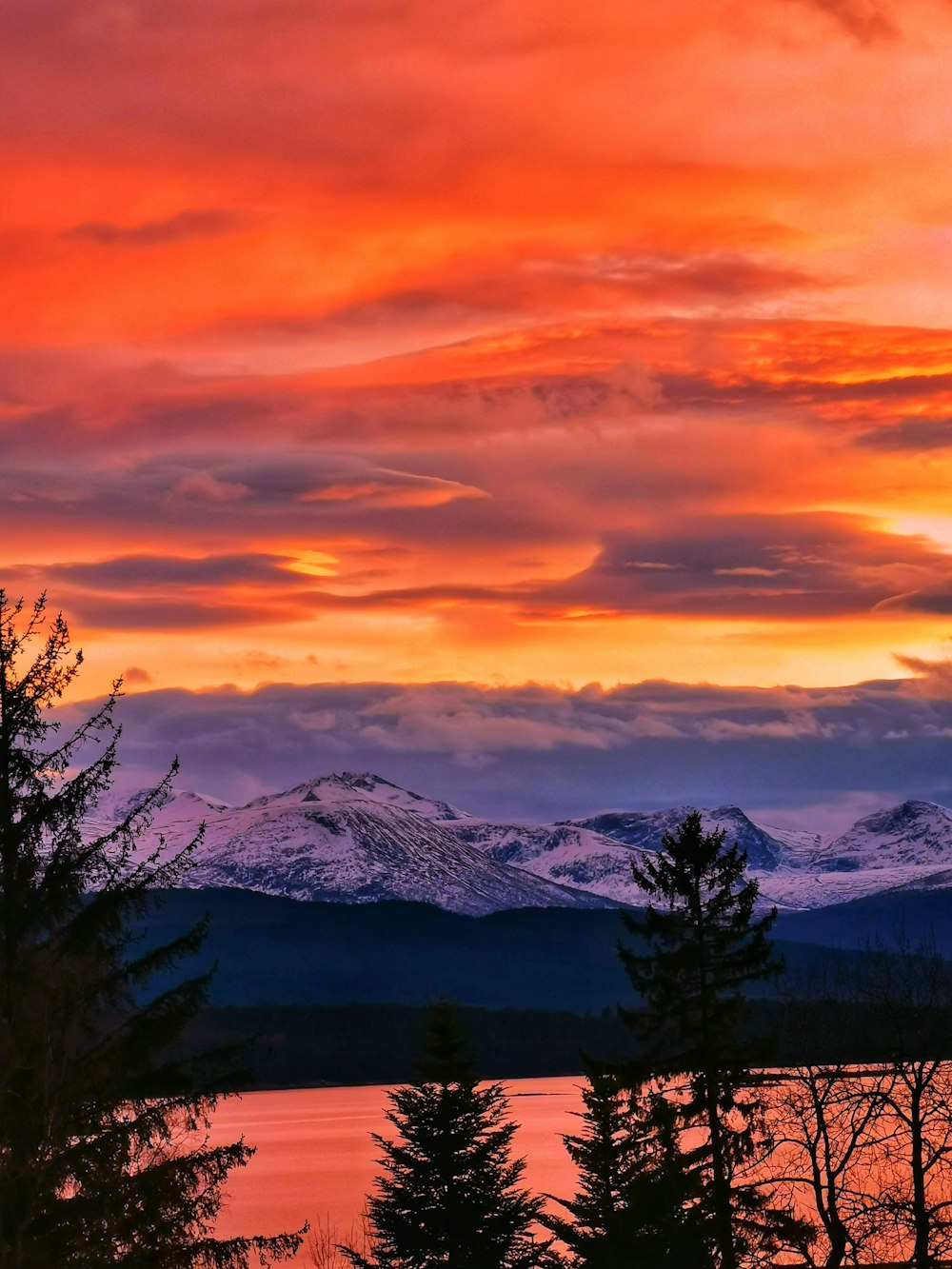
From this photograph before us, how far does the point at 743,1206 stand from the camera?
41.2m

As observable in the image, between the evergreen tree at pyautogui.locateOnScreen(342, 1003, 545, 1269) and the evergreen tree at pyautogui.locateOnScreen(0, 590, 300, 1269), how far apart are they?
16.5 metres

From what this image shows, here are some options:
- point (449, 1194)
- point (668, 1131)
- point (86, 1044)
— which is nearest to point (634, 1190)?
point (668, 1131)

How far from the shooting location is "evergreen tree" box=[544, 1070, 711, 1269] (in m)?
39.0

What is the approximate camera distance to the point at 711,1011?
137 feet

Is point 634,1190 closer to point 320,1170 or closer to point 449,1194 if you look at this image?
point 449,1194

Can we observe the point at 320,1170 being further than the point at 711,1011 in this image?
Yes

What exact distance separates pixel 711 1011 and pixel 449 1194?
28.8 ft

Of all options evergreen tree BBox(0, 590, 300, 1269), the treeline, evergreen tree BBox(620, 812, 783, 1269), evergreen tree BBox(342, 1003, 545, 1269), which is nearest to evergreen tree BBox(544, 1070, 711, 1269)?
the treeline

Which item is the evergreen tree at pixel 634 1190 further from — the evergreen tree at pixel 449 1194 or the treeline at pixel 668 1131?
the evergreen tree at pixel 449 1194

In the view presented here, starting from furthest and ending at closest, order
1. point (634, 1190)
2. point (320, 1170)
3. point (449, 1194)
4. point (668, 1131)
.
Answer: point (320, 1170) < point (449, 1194) < point (668, 1131) < point (634, 1190)

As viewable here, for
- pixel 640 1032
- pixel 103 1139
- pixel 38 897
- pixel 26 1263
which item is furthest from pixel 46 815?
pixel 640 1032

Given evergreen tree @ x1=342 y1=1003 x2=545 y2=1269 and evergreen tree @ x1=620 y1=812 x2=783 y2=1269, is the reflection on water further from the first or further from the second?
evergreen tree @ x1=620 y1=812 x2=783 y2=1269

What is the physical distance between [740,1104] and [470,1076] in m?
7.57

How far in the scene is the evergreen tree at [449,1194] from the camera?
43.4m
